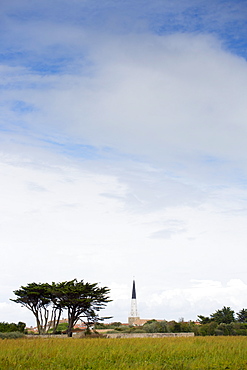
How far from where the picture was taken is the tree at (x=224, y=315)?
6288 centimetres

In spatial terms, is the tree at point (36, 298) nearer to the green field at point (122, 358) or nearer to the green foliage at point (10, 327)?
the green foliage at point (10, 327)

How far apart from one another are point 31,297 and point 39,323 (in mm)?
3048

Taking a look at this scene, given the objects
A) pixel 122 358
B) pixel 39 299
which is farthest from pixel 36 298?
pixel 122 358

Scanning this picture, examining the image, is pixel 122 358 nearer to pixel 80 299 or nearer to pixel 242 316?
pixel 80 299

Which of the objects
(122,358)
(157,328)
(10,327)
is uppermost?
(10,327)

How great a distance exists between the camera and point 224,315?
64.2 m

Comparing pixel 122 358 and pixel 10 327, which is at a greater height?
pixel 10 327

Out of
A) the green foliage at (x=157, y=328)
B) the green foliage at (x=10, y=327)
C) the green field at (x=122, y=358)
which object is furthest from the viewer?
the green foliage at (x=157, y=328)

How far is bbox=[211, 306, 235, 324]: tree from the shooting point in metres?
62.9

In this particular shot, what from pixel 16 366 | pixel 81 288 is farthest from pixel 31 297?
pixel 16 366

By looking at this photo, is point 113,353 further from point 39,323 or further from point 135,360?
point 39,323

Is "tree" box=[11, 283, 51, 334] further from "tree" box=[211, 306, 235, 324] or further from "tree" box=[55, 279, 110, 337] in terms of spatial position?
"tree" box=[211, 306, 235, 324]

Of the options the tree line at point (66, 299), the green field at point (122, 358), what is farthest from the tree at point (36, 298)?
the green field at point (122, 358)

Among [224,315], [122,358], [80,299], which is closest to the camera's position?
[122,358]
